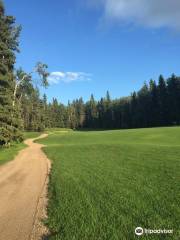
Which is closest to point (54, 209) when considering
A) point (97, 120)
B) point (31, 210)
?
point (31, 210)

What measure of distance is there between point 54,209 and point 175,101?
7787 cm

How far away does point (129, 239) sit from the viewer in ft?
19.7

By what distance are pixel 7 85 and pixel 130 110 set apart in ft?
258

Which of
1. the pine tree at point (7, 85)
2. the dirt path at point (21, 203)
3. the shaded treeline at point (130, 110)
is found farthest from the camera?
the shaded treeline at point (130, 110)

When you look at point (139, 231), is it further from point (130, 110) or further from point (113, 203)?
point (130, 110)

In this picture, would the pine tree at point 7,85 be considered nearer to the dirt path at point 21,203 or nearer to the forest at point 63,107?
the forest at point 63,107

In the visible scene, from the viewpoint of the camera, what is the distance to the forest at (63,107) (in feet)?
110

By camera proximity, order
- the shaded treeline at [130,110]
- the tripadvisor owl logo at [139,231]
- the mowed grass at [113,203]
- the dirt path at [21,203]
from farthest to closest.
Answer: the shaded treeline at [130,110], the dirt path at [21,203], the mowed grass at [113,203], the tripadvisor owl logo at [139,231]

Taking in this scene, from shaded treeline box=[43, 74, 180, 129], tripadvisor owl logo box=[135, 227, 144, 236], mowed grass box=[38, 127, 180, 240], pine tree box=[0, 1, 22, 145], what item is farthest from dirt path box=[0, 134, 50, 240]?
shaded treeline box=[43, 74, 180, 129]

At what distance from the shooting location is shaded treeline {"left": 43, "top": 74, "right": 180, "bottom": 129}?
84.1 metres

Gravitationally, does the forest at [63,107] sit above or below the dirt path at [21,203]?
above

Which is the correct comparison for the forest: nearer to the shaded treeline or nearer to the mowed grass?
the shaded treeline

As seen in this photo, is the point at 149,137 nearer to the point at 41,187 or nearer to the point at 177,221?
the point at 41,187

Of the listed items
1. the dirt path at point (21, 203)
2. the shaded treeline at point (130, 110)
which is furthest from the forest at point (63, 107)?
the dirt path at point (21, 203)
